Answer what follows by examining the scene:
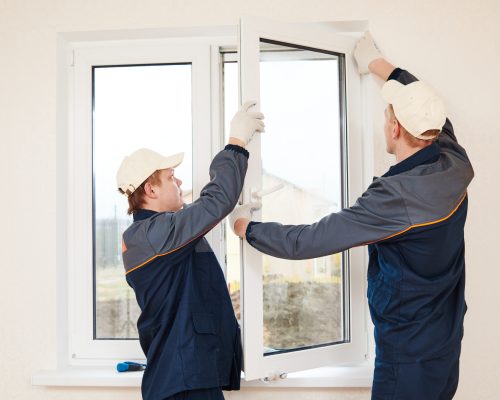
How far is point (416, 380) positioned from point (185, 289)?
0.75m

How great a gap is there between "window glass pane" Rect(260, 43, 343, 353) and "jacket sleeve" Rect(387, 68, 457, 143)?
10.8 inches

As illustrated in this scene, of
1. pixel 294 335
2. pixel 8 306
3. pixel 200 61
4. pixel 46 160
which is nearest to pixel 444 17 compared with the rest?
pixel 200 61

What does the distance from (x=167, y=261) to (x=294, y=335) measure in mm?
648

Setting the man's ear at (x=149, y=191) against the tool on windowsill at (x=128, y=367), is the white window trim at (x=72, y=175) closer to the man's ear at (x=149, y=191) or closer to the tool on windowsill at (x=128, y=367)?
the tool on windowsill at (x=128, y=367)

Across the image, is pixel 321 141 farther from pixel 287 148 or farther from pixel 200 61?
pixel 200 61

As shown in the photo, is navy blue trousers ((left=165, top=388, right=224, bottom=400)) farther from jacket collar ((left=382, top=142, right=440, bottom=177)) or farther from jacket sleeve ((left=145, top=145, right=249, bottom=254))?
jacket collar ((left=382, top=142, right=440, bottom=177))

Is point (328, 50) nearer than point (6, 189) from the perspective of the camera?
Yes

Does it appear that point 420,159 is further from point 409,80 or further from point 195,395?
point 195,395

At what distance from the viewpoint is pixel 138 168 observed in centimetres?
188

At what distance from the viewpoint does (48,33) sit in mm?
2334

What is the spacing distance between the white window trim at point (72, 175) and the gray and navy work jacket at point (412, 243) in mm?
558

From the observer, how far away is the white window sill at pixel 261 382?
7.13ft

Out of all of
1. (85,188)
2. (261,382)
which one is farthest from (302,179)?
(85,188)

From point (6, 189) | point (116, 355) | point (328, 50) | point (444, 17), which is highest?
point (444, 17)
